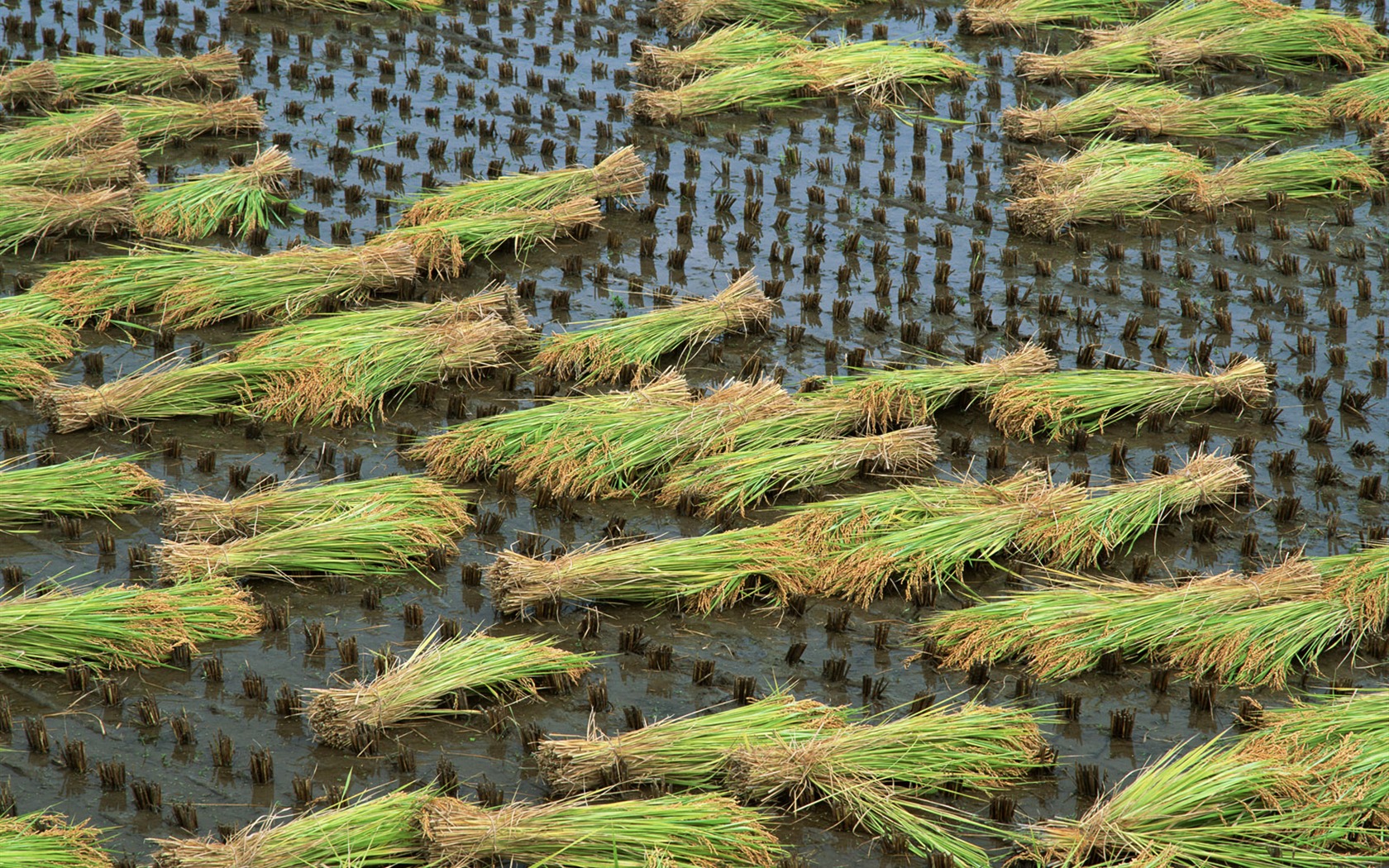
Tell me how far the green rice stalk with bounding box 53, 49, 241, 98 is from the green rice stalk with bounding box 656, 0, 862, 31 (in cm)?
299

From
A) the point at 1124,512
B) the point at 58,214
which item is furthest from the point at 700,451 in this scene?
the point at 58,214

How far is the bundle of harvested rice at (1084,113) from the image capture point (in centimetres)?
884

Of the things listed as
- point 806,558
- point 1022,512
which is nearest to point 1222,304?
point 1022,512

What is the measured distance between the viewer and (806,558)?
535 cm

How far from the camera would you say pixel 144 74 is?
31.0ft

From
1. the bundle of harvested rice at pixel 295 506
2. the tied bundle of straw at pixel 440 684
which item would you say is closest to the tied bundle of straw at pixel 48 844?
the tied bundle of straw at pixel 440 684

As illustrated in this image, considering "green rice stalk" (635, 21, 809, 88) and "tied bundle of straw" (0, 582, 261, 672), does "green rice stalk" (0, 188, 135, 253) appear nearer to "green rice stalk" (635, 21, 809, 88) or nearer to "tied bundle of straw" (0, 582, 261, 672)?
"tied bundle of straw" (0, 582, 261, 672)

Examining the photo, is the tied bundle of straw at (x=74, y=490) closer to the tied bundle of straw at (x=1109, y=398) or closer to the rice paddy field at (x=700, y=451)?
the rice paddy field at (x=700, y=451)

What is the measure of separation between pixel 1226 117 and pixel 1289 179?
2.96 feet

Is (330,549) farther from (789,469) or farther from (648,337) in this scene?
(648,337)

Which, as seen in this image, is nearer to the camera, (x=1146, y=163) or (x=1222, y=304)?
(x=1222, y=304)

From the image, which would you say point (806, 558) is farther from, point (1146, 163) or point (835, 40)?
point (835, 40)

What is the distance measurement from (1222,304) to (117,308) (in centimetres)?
528

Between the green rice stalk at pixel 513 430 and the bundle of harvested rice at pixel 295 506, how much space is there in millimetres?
193
